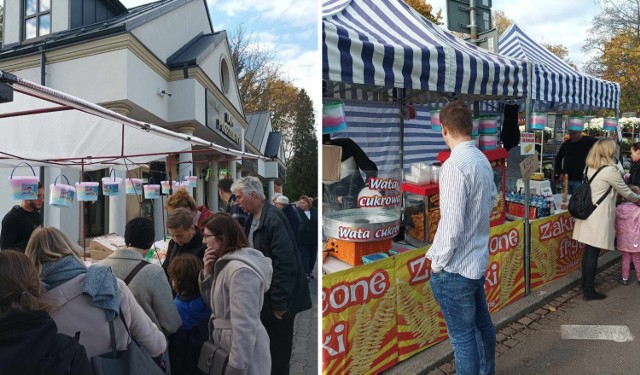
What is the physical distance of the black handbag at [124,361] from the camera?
1.67 m

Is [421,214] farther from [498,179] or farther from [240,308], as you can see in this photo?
[240,308]

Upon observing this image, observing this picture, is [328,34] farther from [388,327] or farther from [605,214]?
[605,214]

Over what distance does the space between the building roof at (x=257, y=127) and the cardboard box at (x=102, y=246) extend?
1.74 m

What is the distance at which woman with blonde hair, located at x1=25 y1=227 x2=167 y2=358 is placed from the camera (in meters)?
1.67

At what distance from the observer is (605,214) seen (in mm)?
4445

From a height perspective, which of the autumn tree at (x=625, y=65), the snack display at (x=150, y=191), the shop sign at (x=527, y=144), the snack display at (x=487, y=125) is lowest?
the snack display at (x=150, y=191)

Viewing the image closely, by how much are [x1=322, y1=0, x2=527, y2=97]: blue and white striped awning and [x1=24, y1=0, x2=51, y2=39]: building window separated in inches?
82.2

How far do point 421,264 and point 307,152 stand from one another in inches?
46.7

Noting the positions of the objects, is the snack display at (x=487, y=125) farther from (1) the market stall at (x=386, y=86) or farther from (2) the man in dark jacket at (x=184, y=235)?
(2) the man in dark jacket at (x=184, y=235)

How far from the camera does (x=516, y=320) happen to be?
158 inches

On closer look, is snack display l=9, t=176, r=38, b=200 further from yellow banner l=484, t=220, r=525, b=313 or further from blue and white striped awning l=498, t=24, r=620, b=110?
blue and white striped awning l=498, t=24, r=620, b=110

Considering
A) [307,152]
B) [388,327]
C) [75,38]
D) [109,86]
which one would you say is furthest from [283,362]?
[75,38]

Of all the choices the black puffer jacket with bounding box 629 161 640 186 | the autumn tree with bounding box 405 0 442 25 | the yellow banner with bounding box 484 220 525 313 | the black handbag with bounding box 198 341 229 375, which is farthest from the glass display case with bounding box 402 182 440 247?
the autumn tree with bounding box 405 0 442 25

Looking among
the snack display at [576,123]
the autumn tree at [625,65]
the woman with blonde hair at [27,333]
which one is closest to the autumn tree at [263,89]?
the woman with blonde hair at [27,333]
